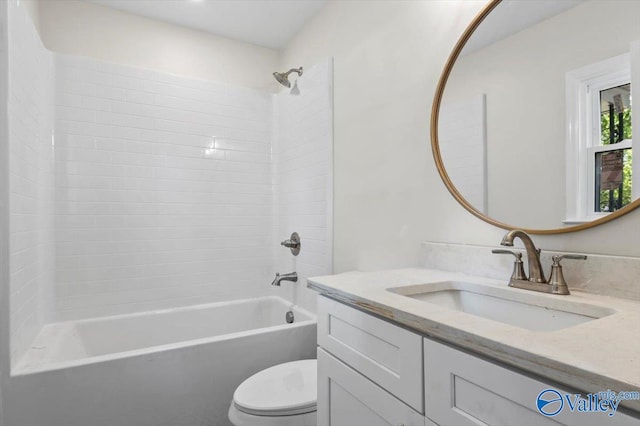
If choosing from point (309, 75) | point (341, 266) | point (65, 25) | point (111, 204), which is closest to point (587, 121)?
point (341, 266)

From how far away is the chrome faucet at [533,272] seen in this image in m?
0.97

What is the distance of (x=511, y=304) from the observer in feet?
3.35

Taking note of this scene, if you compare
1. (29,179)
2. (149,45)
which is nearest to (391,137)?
(29,179)

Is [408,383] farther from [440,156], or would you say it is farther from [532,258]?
[440,156]

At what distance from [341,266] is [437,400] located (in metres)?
1.39

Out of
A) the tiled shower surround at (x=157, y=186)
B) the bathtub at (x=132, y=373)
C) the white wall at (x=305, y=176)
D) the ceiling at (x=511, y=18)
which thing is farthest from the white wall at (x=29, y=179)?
the ceiling at (x=511, y=18)

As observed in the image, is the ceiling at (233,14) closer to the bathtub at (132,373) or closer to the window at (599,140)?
the window at (599,140)

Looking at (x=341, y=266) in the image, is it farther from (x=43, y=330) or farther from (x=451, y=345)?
(x=43, y=330)

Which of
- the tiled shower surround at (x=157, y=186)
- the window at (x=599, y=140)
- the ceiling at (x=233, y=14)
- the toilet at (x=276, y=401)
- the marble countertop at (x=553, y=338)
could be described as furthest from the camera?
the ceiling at (x=233, y=14)

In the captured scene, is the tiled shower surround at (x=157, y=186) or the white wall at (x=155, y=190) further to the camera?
the white wall at (x=155, y=190)

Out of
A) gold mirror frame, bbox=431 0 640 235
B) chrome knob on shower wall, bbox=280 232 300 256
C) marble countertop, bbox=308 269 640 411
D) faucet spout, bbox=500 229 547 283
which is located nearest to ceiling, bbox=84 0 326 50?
gold mirror frame, bbox=431 0 640 235

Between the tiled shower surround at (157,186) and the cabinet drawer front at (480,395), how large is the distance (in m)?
1.47

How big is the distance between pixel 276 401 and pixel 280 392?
7 centimetres

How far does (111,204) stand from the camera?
2.36 metres
